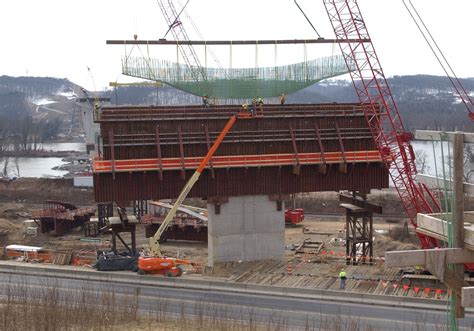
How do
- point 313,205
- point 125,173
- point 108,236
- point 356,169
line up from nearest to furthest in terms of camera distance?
point 125,173, point 356,169, point 108,236, point 313,205

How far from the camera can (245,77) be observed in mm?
41531

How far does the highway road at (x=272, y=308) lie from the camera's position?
25194 mm

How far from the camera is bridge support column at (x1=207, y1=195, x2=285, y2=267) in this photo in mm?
35625

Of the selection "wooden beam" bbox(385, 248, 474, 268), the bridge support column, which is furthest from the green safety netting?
"wooden beam" bbox(385, 248, 474, 268)

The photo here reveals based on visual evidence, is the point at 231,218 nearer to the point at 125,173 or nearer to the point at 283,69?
the point at 125,173

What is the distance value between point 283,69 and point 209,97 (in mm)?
5369

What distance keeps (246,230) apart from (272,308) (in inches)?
341

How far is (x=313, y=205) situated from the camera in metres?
74.7

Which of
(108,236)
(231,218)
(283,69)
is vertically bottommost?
(108,236)

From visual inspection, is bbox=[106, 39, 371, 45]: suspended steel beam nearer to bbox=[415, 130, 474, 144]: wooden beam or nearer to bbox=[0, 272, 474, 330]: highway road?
bbox=[0, 272, 474, 330]: highway road

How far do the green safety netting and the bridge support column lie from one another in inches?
349

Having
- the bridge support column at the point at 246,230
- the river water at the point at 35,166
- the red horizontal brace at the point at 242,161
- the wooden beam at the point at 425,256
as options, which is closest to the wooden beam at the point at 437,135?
the wooden beam at the point at 425,256

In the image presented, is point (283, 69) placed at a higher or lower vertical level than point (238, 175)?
higher

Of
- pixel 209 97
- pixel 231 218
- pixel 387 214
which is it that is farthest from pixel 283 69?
pixel 387 214
